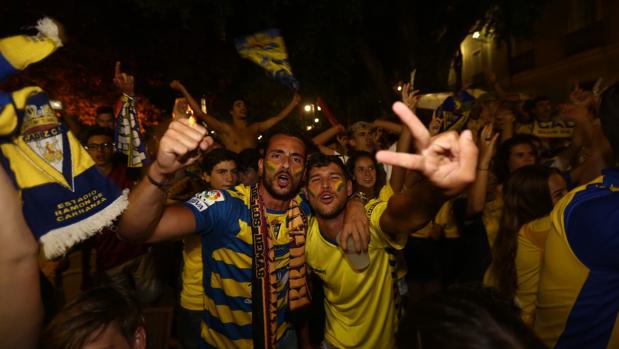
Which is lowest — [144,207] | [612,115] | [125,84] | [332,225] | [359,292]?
[359,292]

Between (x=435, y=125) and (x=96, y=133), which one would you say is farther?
(x=435, y=125)

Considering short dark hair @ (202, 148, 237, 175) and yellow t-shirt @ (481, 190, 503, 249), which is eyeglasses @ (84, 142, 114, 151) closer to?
short dark hair @ (202, 148, 237, 175)

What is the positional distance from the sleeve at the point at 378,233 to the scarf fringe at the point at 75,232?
1777 millimetres

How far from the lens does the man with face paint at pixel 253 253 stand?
9.47 feet

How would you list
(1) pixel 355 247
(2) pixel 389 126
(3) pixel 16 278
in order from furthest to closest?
(2) pixel 389 126
(1) pixel 355 247
(3) pixel 16 278

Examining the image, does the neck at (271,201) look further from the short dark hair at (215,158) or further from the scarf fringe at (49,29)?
the scarf fringe at (49,29)

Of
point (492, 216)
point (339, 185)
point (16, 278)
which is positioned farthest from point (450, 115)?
point (16, 278)

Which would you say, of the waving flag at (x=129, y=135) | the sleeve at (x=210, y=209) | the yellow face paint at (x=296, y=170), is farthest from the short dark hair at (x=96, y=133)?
the yellow face paint at (x=296, y=170)

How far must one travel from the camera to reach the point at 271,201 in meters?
3.28

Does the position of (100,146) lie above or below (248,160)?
above

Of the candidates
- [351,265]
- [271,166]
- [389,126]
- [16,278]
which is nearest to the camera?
[16,278]

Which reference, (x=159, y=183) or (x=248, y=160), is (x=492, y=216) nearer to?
(x=248, y=160)

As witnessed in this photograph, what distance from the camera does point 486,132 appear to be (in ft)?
13.6

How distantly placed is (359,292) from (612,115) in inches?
71.7
